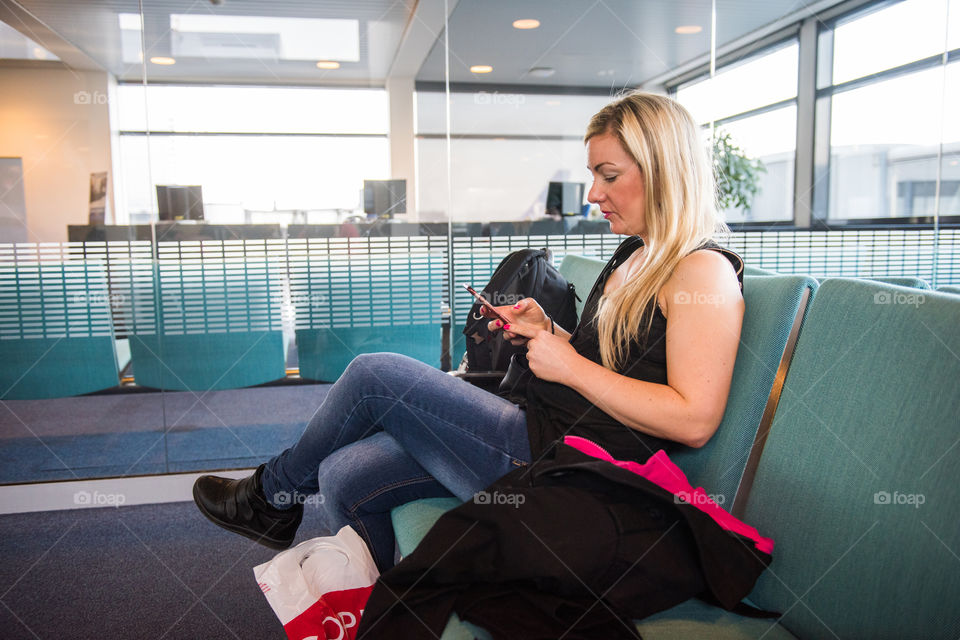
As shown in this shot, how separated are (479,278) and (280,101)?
1.25 metres

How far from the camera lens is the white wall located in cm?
283

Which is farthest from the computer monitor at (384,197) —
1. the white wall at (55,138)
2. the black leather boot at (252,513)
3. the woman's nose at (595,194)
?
the woman's nose at (595,194)

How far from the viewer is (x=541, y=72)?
3.65 meters

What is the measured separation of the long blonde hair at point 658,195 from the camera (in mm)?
1438

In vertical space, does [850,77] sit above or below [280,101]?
above

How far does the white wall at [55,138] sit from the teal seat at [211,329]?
1.50ft

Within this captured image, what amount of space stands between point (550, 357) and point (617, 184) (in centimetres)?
44

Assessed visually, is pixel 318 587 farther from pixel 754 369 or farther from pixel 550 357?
pixel 754 369

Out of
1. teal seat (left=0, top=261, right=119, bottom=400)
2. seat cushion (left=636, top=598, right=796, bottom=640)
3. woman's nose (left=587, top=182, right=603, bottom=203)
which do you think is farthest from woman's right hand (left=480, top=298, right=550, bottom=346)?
teal seat (left=0, top=261, right=119, bottom=400)

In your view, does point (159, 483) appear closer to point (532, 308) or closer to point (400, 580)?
point (532, 308)

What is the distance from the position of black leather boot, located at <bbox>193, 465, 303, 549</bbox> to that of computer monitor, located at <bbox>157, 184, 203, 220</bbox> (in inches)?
62.5

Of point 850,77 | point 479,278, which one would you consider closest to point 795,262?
point 479,278

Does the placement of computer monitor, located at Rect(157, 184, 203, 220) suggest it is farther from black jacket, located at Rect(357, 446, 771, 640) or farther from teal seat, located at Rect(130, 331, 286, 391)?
black jacket, located at Rect(357, 446, 771, 640)

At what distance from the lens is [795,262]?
12.3 ft
